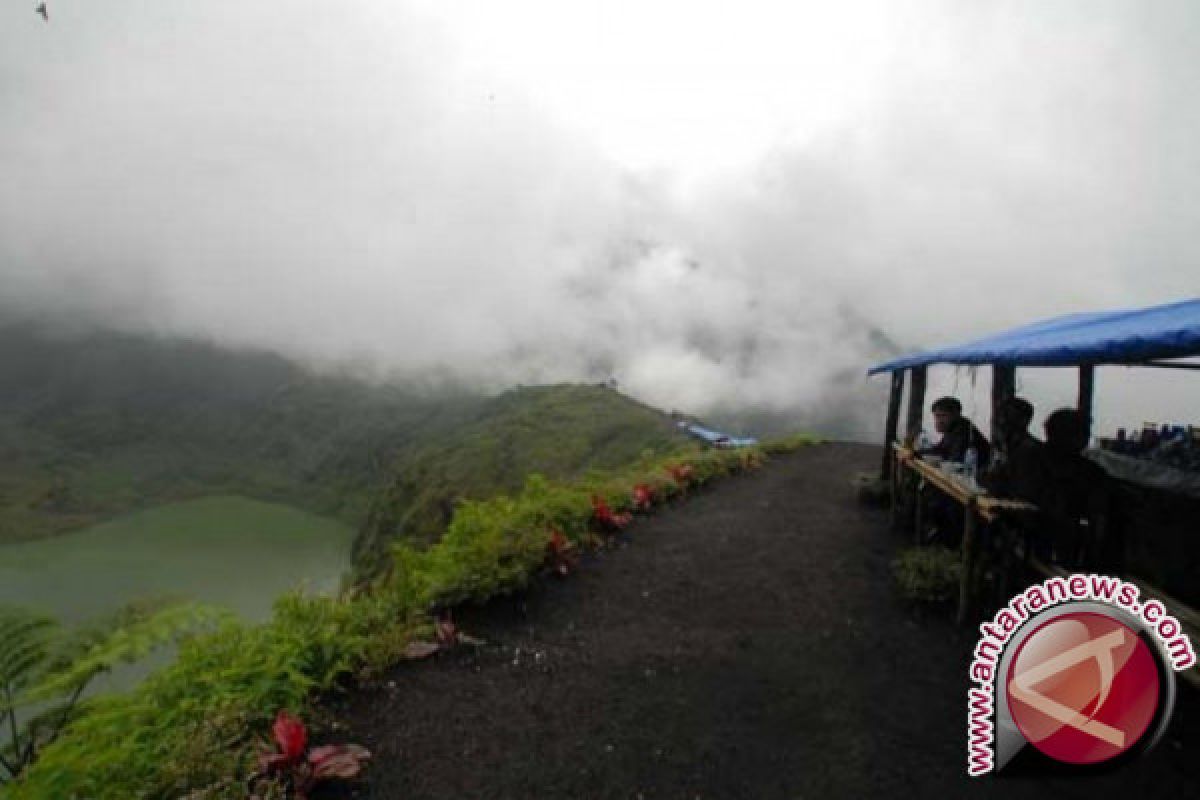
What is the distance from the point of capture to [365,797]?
3627 mm

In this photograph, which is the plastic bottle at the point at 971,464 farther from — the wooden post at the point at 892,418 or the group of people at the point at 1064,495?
the wooden post at the point at 892,418

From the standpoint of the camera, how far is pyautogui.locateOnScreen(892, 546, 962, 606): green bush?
6.66 metres

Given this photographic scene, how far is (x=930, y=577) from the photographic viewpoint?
22.4 ft

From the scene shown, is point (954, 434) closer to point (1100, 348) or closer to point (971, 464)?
point (971, 464)

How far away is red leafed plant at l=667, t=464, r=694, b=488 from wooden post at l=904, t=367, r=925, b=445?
14.7 ft

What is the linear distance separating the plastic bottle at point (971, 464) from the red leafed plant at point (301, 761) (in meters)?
7.76

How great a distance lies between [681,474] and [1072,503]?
7.82 metres

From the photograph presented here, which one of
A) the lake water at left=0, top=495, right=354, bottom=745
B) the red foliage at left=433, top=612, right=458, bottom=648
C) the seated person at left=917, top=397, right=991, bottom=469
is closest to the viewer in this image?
the red foliage at left=433, top=612, right=458, bottom=648

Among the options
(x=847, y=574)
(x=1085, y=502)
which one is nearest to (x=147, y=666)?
(x=847, y=574)

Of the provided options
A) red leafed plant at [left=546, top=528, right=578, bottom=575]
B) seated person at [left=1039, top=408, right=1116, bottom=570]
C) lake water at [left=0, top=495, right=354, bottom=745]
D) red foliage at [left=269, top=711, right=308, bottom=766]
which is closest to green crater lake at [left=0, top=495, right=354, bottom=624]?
lake water at [left=0, top=495, right=354, bottom=745]

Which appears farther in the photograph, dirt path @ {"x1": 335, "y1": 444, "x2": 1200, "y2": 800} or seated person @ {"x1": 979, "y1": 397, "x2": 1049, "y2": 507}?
seated person @ {"x1": 979, "y1": 397, "x2": 1049, "y2": 507}

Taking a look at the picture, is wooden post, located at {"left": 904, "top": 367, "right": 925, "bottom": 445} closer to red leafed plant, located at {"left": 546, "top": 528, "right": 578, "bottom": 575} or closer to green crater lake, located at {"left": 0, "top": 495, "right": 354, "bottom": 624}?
red leafed plant, located at {"left": 546, "top": 528, "right": 578, "bottom": 575}

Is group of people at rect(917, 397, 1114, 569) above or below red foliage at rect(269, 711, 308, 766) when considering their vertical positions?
above

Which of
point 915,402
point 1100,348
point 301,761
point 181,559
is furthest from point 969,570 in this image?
point 181,559
